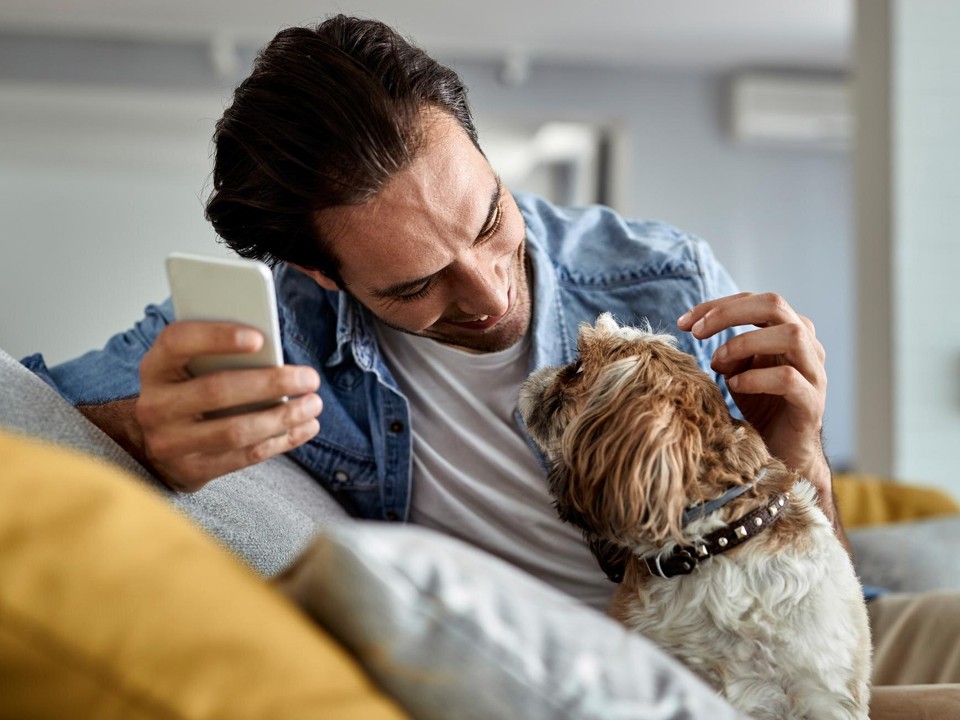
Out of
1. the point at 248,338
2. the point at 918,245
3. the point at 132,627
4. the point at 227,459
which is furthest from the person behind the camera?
the point at 918,245

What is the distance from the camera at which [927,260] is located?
416 cm

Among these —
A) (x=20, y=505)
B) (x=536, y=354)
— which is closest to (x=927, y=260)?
(x=536, y=354)

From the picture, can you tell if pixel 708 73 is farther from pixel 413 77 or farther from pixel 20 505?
pixel 20 505

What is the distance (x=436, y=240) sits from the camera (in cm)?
143

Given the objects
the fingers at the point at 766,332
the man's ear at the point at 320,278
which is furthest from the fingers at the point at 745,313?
the man's ear at the point at 320,278

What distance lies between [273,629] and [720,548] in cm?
65

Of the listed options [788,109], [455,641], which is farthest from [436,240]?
[788,109]

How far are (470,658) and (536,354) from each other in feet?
3.37

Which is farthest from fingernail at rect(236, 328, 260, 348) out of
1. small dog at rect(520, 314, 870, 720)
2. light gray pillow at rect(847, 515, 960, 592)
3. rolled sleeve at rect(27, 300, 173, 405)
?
light gray pillow at rect(847, 515, 960, 592)

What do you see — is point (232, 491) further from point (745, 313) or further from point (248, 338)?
point (745, 313)

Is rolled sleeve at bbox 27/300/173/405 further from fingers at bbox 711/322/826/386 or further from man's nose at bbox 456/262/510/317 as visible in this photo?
fingers at bbox 711/322/826/386

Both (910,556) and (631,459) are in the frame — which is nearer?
(631,459)

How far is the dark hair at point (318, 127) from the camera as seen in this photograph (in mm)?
1448

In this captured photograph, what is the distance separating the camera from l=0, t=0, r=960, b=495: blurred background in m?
4.18
